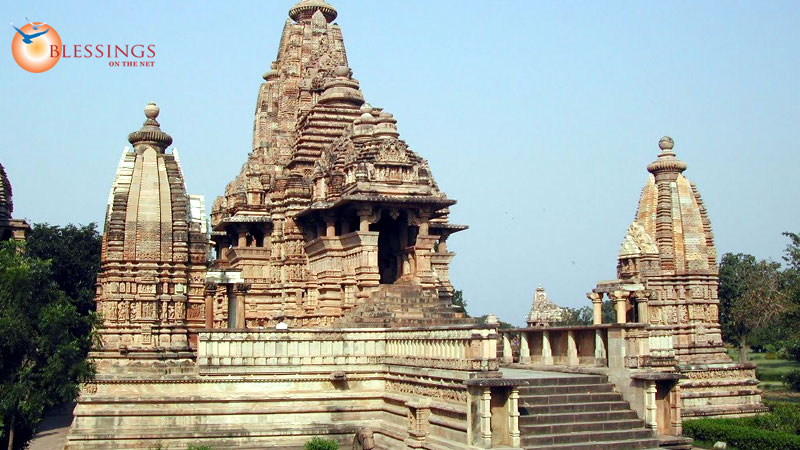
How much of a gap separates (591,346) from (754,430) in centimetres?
515

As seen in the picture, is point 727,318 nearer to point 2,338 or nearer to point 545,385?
point 545,385

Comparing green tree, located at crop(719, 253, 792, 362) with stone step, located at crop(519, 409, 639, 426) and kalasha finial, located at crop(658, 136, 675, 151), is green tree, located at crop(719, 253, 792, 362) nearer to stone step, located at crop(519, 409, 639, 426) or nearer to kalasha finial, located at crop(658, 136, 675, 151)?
kalasha finial, located at crop(658, 136, 675, 151)

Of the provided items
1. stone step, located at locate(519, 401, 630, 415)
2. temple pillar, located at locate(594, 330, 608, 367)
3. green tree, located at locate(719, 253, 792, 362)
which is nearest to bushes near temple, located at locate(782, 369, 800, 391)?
green tree, located at locate(719, 253, 792, 362)

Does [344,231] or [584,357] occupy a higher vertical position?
[344,231]

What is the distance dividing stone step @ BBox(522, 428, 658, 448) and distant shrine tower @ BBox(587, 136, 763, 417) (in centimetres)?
811

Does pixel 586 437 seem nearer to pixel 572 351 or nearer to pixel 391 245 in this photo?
pixel 572 351

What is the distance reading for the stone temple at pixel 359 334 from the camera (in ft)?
53.3

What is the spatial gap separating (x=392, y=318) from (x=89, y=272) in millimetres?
20685

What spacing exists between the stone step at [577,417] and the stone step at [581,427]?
0.12m

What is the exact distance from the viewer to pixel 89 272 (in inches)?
1464

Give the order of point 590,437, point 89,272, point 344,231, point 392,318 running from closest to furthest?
point 590,437 → point 392,318 → point 344,231 → point 89,272

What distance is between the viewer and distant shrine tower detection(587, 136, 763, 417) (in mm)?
24422

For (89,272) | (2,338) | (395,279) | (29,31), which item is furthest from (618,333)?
(89,272)

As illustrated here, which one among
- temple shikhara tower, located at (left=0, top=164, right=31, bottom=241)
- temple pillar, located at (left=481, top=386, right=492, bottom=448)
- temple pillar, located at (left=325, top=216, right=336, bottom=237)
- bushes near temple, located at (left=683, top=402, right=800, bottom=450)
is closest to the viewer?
temple pillar, located at (left=481, top=386, right=492, bottom=448)
